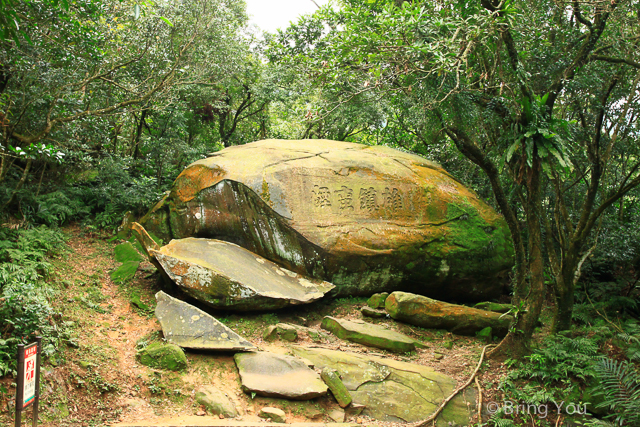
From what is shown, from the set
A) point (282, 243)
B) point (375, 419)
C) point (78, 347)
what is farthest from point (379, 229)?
point (78, 347)

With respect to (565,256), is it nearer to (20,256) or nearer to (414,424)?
(414,424)

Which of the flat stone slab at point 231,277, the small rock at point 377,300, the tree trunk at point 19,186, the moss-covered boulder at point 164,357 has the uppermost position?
the tree trunk at point 19,186

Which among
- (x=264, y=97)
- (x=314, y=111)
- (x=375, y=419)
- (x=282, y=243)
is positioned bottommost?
(x=375, y=419)

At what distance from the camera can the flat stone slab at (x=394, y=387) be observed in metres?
6.14

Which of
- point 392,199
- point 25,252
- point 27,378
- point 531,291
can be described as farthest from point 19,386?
point 392,199

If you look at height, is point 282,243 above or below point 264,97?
below

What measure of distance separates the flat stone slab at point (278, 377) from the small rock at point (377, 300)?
10.0 ft

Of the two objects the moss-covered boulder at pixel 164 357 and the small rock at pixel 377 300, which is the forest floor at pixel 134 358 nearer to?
the moss-covered boulder at pixel 164 357

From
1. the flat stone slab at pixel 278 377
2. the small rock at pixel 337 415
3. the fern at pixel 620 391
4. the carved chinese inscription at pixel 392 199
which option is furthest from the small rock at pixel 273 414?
the carved chinese inscription at pixel 392 199

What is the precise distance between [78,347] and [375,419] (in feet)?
14.4

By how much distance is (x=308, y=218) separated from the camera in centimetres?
939

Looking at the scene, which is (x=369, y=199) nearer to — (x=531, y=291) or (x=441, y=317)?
(x=441, y=317)

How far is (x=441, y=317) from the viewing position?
8.65 m

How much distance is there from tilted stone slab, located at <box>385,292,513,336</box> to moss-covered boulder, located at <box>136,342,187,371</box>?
450 centimetres
